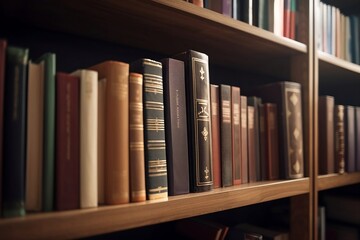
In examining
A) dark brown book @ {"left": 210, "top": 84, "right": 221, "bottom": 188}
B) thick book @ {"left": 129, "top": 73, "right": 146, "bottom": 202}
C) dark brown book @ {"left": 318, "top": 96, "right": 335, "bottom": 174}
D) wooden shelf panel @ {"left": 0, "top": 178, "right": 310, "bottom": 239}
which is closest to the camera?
wooden shelf panel @ {"left": 0, "top": 178, "right": 310, "bottom": 239}

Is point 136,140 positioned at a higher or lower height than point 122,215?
higher

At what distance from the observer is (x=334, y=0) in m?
1.24

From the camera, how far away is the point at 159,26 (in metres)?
0.73

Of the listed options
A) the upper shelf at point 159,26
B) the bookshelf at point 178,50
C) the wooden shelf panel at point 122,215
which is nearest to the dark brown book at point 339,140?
the bookshelf at point 178,50

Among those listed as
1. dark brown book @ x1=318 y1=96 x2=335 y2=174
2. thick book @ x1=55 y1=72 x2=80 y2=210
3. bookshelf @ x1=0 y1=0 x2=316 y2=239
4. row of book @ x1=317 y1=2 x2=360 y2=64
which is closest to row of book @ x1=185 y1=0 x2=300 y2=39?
bookshelf @ x1=0 y1=0 x2=316 y2=239

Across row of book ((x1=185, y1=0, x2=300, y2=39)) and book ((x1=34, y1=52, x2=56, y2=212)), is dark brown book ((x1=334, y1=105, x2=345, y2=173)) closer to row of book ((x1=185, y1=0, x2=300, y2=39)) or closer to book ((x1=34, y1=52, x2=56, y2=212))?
row of book ((x1=185, y1=0, x2=300, y2=39))

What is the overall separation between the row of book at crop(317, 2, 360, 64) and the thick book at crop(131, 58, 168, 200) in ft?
2.25

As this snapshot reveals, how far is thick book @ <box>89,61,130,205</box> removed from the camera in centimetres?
54

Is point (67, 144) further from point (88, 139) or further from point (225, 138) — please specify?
point (225, 138)

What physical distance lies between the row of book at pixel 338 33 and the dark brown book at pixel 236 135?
1.47 ft

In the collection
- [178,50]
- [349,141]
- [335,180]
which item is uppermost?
[178,50]

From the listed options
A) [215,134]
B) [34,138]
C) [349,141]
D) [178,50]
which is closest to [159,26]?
[178,50]

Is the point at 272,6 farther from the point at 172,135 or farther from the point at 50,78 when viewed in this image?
the point at 50,78

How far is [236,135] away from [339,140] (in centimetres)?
49
